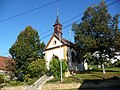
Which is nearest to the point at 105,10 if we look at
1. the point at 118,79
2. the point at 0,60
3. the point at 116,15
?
the point at 116,15

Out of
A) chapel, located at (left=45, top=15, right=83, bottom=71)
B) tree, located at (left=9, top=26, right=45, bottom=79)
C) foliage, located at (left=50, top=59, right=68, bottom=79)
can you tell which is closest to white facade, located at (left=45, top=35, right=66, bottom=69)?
chapel, located at (left=45, top=15, right=83, bottom=71)

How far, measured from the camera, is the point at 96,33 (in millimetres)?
41969

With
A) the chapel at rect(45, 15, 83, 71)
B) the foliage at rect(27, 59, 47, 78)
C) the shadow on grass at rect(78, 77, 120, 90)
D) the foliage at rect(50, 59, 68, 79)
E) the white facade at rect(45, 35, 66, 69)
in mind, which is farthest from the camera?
the white facade at rect(45, 35, 66, 69)

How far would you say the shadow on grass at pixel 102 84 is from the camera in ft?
105

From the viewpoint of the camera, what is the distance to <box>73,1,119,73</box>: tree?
40688 mm

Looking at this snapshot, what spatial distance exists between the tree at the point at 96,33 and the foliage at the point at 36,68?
7.24m

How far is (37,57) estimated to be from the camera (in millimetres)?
49062

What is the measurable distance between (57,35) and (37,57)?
18.8ft

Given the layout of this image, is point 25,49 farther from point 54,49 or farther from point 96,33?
point 96,33

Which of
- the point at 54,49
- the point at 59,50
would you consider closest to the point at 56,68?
the point at 59,50

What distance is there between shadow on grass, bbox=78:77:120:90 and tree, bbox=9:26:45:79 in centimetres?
1615

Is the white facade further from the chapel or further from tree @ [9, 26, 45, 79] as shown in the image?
tree @ [9, 26, 45, 79]

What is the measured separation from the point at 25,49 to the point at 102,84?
19.6 meters

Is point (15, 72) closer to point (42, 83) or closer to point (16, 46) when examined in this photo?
point (16, 46)
